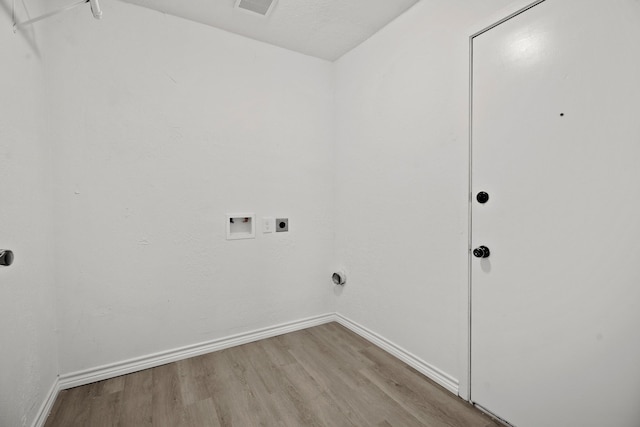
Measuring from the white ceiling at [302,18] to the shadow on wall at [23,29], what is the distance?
614 mm

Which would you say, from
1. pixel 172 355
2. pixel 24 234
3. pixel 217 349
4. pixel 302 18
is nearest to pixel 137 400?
pixel 172 355

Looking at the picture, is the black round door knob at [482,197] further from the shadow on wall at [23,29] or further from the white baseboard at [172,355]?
the shadow on wall at [23,29]

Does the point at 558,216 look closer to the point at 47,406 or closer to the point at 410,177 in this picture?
the point at 410,177

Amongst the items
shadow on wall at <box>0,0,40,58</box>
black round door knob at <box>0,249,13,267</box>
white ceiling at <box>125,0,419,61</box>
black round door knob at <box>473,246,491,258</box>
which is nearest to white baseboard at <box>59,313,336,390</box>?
black round door knob at <box>0,249,13,267</box>

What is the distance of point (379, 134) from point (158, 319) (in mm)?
2021

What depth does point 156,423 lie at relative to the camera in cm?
142

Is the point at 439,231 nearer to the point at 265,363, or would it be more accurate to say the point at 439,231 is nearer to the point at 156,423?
the point at 265,363

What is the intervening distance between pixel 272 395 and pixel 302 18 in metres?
2.39

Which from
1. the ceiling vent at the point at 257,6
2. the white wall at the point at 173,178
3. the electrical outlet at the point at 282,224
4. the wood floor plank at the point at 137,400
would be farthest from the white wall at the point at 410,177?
the wood floor plank at the point at 137,400

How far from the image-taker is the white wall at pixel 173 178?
1689 mm

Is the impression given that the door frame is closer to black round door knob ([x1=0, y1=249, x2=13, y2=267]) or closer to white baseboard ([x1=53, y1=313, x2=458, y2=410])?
white baseboard ([x1=53, y1=313, x2=458, y2=410])

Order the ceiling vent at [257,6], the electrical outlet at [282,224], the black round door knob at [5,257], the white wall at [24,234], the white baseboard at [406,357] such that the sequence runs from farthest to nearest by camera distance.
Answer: the electrical outlet at [282,224]
the ceiling vent at [257,6]
the white baseboard at [406,357]
the white wall at [24,234]
the black round door knob at [5,257]

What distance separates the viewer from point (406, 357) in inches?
75.9

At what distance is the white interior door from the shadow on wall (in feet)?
6.88
